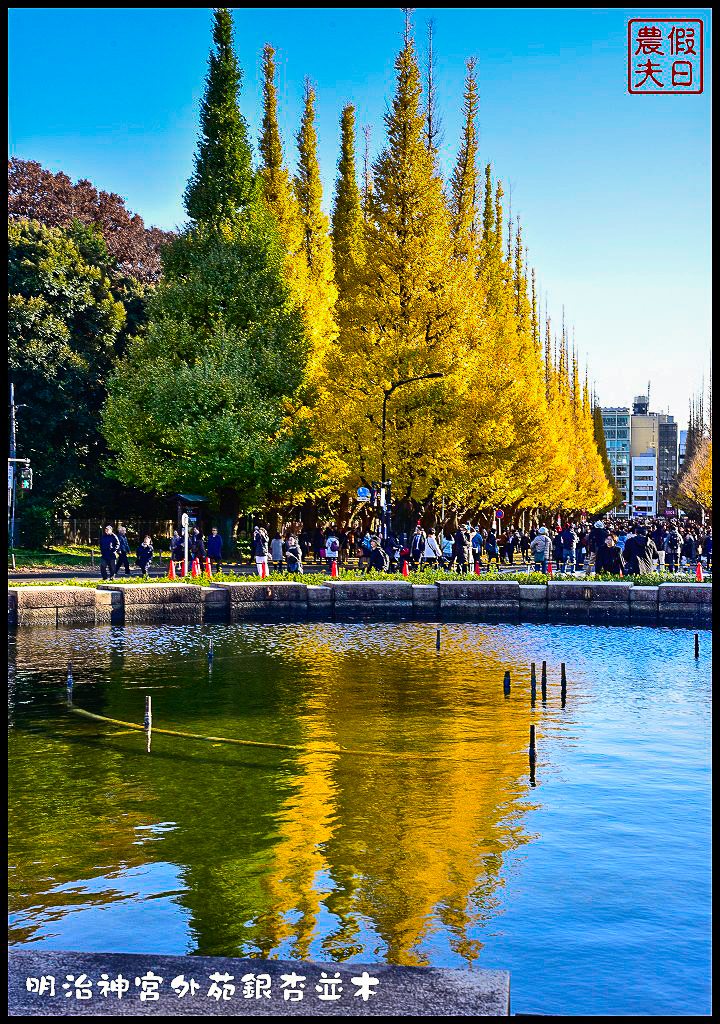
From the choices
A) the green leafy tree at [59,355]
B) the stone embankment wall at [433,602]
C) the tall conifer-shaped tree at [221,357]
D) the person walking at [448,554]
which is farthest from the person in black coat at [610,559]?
the green leafy tree at [59,355]

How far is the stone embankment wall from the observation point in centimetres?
3162

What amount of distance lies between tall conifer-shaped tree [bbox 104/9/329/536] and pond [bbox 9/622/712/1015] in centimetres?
1825

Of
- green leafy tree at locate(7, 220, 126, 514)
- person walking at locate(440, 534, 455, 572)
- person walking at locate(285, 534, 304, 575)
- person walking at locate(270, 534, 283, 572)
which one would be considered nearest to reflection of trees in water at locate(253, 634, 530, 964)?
person walking at locate(285, 534, 304, 575)

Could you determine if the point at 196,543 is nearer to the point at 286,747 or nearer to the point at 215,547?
the point at 215,547

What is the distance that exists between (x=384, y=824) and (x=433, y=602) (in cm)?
2168

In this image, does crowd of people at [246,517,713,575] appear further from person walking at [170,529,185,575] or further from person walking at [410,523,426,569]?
person walking at [170,529,185,575]

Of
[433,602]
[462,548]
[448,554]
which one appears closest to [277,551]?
[462,548]

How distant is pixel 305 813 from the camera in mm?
12391

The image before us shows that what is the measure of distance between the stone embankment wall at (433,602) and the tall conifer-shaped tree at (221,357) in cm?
840

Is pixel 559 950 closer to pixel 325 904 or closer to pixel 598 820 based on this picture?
pixel 325 904

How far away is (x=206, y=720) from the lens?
59.1 ft

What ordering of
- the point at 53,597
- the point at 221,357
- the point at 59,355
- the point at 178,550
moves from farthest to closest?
the point at 59,355, the point at 221,357, the point at 178,550, the point at 53,597

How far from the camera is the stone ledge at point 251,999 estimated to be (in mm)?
5707

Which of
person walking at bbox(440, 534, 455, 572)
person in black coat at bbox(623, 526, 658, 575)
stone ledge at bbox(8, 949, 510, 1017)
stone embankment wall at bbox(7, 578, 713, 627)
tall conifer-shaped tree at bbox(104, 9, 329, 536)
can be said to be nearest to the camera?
stone ledge at bbox(8, 949, 510, 1017)
